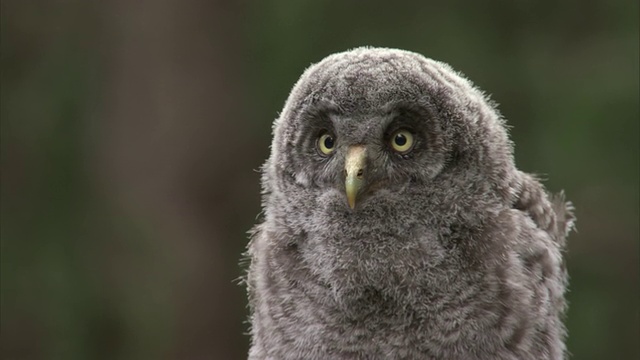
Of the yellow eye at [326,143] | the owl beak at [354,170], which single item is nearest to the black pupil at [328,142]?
the yellow eye at [326,143]

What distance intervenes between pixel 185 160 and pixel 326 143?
3.26 meters

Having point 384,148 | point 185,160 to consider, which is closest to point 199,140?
point 185,160

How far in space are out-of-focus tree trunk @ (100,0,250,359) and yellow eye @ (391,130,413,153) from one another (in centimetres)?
338

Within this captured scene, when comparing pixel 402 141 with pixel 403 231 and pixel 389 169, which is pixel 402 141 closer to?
pixel 389 169

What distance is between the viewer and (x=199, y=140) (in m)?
7.24

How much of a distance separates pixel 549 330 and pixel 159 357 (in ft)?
13.2

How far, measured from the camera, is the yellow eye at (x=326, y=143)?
401 centimetres

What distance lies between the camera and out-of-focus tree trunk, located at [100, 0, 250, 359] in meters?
7.20

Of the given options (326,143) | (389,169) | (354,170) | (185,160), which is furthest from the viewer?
(185,160)

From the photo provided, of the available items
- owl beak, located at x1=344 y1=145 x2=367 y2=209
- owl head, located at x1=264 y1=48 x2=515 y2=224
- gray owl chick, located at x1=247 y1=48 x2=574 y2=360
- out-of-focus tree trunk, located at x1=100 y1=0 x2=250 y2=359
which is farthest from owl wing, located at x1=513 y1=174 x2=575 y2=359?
out-of-focus tree trunk, located at x1=100 y1=0 x2=250 y2=359

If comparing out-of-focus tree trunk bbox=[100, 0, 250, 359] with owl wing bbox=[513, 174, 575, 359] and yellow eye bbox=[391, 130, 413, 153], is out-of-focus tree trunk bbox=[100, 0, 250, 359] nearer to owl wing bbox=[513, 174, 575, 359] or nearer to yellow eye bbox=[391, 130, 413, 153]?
owl wing bbox=[513, 174, 575, 359]

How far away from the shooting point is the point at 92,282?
8.77m

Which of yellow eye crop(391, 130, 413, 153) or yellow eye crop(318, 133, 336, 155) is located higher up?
yellow eye crop(391, 130, 413, 153)

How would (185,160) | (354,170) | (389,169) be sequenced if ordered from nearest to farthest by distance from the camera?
(354,170)
(389,169)
(185,160)
